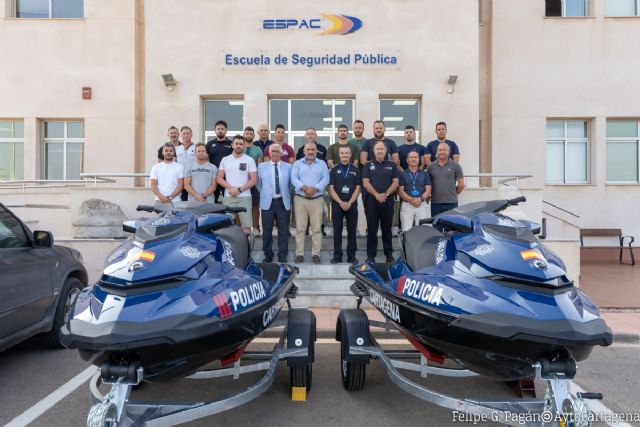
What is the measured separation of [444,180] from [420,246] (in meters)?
4.22

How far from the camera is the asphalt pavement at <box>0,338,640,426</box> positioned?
3.59 metres

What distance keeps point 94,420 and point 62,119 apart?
1407cm

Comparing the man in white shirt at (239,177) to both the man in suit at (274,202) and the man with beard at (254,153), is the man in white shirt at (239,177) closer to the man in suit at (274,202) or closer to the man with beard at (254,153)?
the man in suit at (274,202)

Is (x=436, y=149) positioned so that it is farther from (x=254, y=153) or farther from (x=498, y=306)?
(x=498, y=306)

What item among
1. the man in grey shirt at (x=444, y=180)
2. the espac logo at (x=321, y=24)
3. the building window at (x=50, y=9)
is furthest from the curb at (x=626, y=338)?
the building window at (x=50, y=9)

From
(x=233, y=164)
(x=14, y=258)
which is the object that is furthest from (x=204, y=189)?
(x=14, y=258)

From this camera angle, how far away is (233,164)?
7.64 metres

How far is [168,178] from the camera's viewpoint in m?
7.66

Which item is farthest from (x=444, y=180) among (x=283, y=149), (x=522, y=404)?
(x=522, y=404)

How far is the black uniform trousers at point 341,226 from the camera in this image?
7.67 meters

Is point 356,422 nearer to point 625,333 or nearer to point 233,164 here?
point 625,333

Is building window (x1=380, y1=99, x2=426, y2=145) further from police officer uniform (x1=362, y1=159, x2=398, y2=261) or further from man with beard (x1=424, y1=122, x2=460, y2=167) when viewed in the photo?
police officer uniform (x1=362, y1=159, x2=398, y2=261)

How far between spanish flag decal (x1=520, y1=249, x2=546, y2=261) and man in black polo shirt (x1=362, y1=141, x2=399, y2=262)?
14.7ft

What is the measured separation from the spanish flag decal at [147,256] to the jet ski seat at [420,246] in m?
2.00
